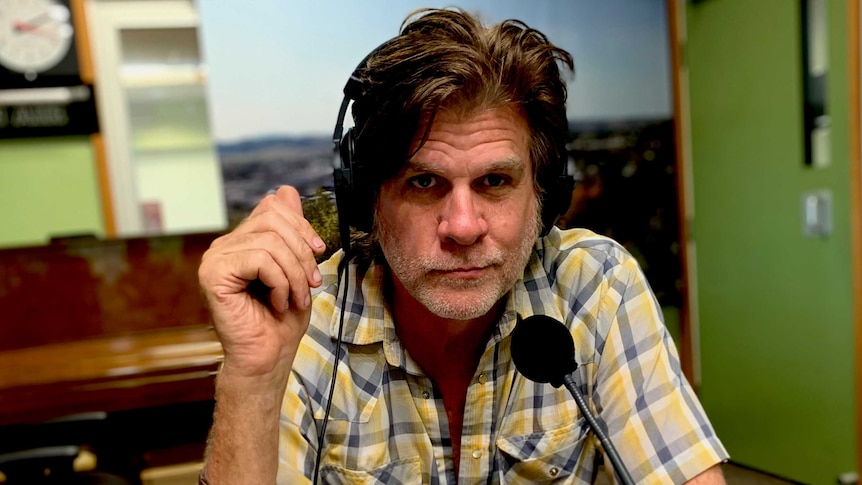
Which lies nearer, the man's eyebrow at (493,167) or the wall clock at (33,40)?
the man's eyebrow at (493,167)

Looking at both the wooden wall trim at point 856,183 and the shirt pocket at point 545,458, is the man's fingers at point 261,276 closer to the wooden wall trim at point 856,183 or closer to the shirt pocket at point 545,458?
the shirt pocket at point 545,458

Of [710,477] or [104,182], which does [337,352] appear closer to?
[710,477]

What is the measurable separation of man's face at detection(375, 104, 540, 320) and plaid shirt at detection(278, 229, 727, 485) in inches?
2.8

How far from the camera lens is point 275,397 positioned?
0.61 metres

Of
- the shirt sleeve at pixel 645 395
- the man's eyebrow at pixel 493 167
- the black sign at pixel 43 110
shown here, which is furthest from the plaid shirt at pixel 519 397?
the black sign at pixel 43 110

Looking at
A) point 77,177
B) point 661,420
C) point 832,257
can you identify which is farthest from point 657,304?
point 77,177

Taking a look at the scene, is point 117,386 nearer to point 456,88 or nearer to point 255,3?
point 255,3

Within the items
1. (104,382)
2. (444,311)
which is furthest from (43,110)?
(444,311)

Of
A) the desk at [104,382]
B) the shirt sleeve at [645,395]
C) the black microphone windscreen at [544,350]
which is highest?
the black microphone windscreen at [544,350]

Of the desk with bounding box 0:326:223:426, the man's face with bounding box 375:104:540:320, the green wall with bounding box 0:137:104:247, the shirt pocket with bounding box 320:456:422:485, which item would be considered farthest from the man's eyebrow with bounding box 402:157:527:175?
the green wall with bounding box 0:137:104:247

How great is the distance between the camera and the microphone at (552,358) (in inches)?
20.9

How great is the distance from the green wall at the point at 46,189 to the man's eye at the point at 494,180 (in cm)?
184

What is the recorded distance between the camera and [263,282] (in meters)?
0.55

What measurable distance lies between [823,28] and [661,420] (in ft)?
1.82
